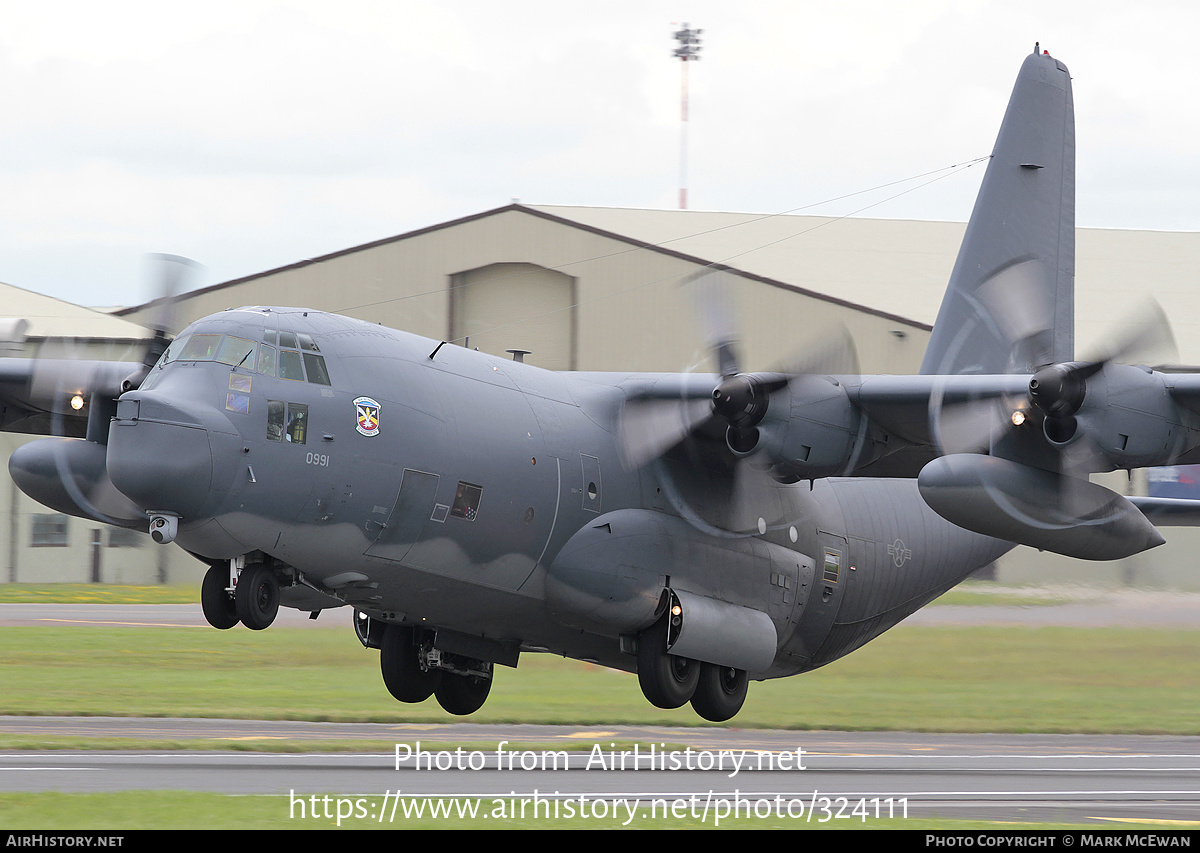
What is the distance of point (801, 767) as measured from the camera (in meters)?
16.2

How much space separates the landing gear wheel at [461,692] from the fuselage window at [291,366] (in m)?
4.82

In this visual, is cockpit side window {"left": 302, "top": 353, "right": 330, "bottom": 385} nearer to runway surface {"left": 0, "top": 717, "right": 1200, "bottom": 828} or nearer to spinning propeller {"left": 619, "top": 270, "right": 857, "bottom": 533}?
runway surface {"left": 0, "top": 717, "right": 1200, "bottom": 828}

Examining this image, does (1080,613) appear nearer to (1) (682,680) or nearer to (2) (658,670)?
(1) (682,680)

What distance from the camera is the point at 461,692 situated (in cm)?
1652

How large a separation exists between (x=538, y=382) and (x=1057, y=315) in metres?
8.81

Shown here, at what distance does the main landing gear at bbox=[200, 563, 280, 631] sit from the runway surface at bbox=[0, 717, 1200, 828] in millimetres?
1571

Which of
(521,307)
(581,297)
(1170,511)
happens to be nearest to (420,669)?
(1170,511)

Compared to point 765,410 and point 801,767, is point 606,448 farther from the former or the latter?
point 801,767

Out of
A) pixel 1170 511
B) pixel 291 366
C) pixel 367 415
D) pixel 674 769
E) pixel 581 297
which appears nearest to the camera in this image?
pixel 291 366

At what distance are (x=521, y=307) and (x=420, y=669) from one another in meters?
22.6

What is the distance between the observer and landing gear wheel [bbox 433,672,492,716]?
16391 mm

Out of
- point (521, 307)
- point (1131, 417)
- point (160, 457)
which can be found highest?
point (521, 307)

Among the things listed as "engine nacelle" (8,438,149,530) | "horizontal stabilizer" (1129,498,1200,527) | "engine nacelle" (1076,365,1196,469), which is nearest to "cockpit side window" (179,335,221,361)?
"engine nacelle" (8,438,149,530)

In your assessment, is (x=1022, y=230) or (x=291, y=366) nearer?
(x=291, y=366)
